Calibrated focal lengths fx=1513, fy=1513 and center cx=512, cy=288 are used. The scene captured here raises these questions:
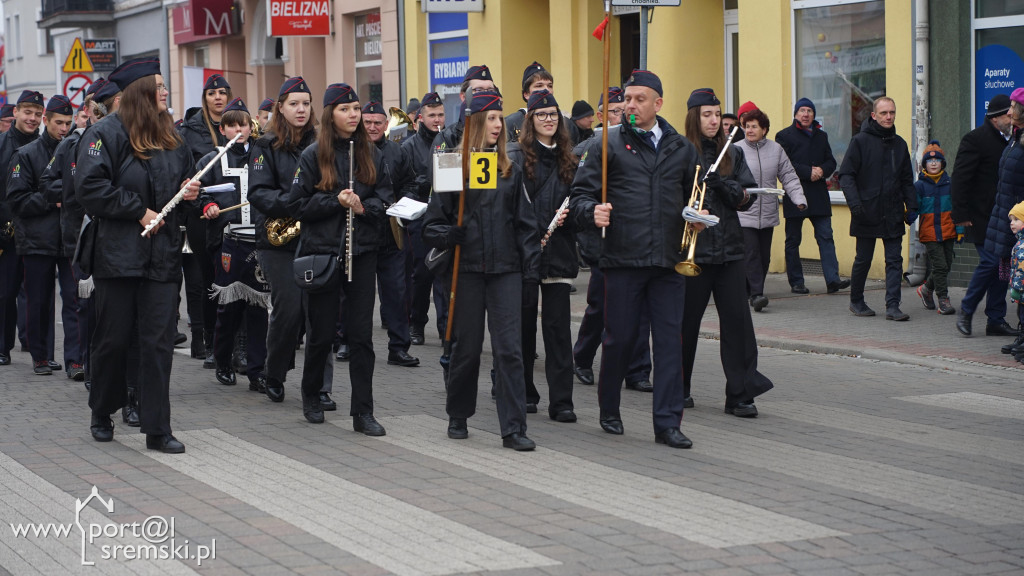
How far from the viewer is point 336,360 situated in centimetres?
1230

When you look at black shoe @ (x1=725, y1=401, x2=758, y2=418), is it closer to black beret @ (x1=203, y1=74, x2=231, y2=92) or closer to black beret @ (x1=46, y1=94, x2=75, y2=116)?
black beret @ (x1=203, y1=74, x2=231, y2=92)

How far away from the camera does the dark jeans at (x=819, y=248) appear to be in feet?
52.6

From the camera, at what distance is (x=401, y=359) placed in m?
11.9

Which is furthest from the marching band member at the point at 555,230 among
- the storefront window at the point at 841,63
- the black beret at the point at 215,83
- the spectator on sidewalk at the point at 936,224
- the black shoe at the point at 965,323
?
the storefront window at the point at 841,63

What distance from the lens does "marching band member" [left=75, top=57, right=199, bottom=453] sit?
8.05 meters

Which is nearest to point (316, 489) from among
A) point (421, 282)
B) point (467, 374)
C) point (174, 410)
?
point (467, 374)

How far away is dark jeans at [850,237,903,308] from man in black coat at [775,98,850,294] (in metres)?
1.81

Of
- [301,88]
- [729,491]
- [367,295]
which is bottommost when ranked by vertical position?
[729,491]

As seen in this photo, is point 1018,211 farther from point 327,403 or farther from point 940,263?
point 327,403

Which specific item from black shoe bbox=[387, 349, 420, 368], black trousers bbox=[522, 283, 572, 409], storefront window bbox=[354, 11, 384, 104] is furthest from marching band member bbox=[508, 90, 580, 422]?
storefront window bbox=[354, 11, 384, 104]

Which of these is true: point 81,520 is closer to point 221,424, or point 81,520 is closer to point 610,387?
point 221,424

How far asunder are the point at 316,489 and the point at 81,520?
3.71ft

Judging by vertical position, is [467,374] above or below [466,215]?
below

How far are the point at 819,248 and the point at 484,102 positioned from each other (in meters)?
8.53
